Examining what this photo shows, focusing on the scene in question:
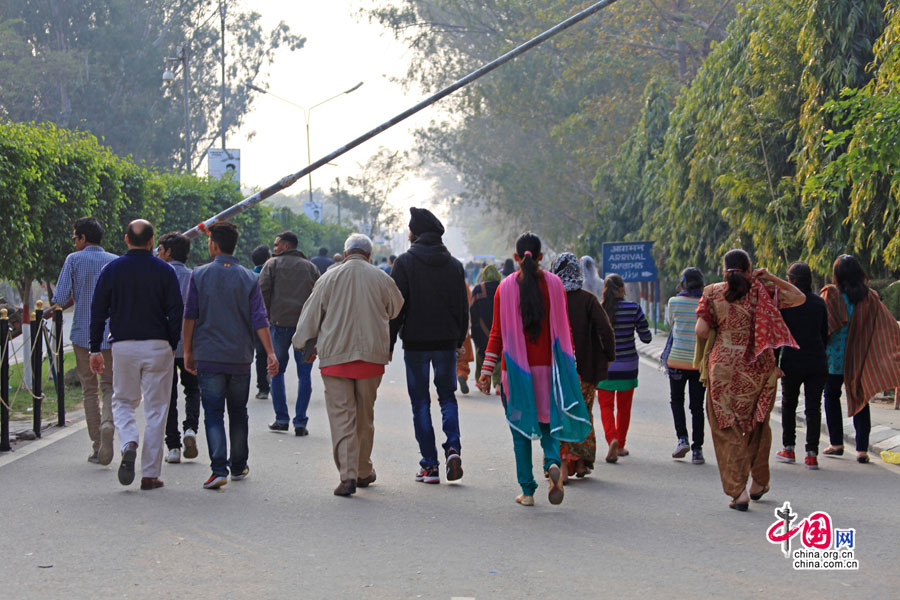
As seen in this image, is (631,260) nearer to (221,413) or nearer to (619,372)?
(619,372)

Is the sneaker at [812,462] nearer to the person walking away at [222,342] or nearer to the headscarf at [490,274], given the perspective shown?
the person walking away at [222,342]

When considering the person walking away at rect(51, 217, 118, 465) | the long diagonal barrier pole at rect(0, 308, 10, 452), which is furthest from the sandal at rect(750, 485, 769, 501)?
the long diagonal barrier pole at rect(0, 308, 10, 452)

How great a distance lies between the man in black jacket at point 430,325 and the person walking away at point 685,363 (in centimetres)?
223

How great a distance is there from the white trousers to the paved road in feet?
1.13

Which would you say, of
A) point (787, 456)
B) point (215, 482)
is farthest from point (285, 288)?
point (787, 456)

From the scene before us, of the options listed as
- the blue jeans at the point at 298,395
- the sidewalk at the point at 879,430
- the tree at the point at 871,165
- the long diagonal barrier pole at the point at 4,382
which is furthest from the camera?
the tree at the point at 871,165

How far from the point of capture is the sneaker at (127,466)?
7.93m

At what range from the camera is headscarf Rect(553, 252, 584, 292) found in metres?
8.51

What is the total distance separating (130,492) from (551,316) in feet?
10.4

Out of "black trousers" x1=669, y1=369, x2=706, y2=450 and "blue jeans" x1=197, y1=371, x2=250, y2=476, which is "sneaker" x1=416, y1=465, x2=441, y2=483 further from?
"black trousers" x1=669, y1=369, x2=706, y2=450

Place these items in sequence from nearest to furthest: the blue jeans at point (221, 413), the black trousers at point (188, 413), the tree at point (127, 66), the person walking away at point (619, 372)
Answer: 1. the blue jeans at point (221, 413)
2. the black trousers at point (188, 413)
3. the person walking away at point (619, 372)
4. the tree at point (127, 66)

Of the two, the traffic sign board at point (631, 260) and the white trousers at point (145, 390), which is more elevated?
the traffic sign board at point (631, 260)

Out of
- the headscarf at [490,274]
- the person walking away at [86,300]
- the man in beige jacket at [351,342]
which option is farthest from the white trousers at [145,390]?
the headscarf at [490,274]

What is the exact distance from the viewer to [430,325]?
27.8 feet
